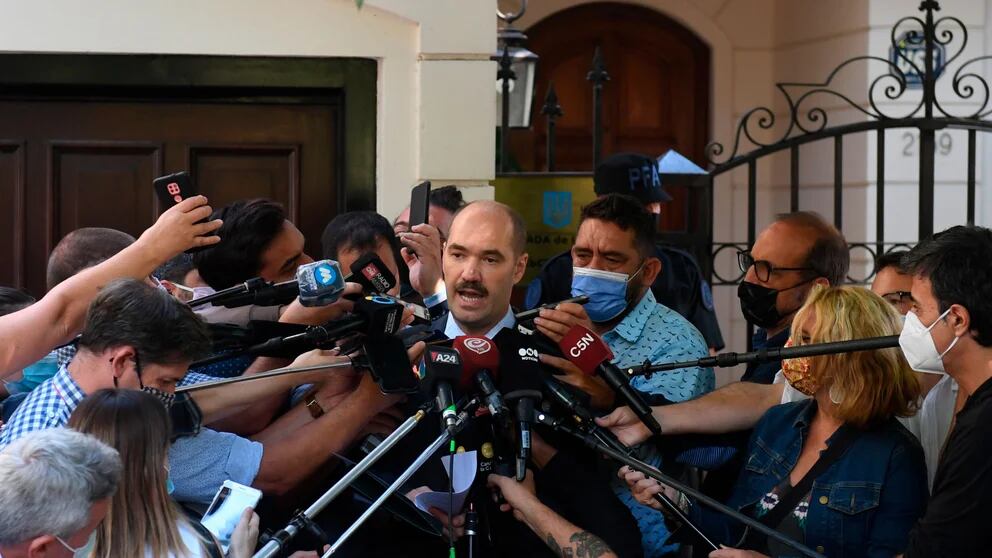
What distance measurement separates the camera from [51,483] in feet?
9.89

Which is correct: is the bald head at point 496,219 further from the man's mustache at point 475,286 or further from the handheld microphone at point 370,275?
the handheld microphone at point 370,275

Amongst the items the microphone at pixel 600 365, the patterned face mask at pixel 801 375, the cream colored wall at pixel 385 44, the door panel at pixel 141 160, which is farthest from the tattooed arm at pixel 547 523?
the door panel at pixel 141 160

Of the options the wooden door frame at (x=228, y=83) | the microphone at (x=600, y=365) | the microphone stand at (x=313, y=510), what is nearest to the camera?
the microphone stand at (x=313, y=510)

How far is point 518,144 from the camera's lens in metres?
10.9

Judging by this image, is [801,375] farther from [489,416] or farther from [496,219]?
[496,219]

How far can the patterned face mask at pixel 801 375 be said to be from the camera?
4.29m

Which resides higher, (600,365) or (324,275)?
(324,275)

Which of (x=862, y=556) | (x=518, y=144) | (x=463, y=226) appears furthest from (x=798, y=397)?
(x=518, y=144)

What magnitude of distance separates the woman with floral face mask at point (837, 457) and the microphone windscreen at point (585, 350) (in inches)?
13.1

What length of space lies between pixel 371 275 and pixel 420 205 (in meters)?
0.86

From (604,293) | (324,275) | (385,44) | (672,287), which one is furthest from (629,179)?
(324,275)

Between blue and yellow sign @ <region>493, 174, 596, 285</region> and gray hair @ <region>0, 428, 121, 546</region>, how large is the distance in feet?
14.4

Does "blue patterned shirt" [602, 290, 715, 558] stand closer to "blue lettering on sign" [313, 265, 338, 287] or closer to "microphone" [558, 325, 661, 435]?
"microphone" [558, 325, 661, 435]

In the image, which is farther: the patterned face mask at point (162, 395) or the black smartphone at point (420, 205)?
the black smartphone at point (420, 205)
